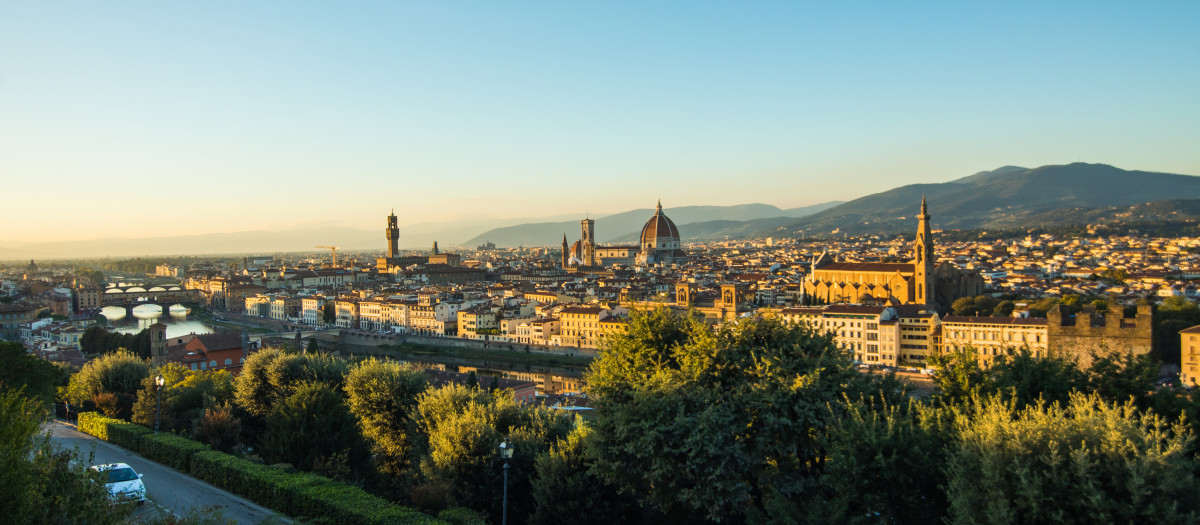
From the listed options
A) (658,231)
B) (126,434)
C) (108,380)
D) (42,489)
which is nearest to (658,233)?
(658,231)

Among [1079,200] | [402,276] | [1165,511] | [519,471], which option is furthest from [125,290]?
[1079,200]

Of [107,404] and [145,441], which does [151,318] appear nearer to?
[107,404]

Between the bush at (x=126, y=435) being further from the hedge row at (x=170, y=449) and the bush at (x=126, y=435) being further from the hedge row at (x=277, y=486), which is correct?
the hedge row at (x=170, y=449)

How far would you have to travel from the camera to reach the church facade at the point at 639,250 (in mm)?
90312

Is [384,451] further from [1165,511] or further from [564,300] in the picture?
[564,300]

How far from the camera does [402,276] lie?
80.1 metres

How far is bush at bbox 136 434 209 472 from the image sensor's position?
30.2 feet

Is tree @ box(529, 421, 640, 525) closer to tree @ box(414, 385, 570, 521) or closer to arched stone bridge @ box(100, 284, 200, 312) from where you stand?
tree @ box(414, 385, 570, 521)

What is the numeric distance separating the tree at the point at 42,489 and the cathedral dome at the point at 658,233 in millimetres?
89381

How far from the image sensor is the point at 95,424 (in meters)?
11.5

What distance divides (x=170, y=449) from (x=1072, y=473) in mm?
A: 9331

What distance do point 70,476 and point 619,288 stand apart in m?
50.7

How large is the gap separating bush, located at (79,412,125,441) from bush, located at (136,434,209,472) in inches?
59.5

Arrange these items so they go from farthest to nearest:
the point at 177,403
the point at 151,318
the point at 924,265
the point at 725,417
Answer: the point at 151,318 → the point at 924,265 → the point at 177,403 → the point at 725,417
